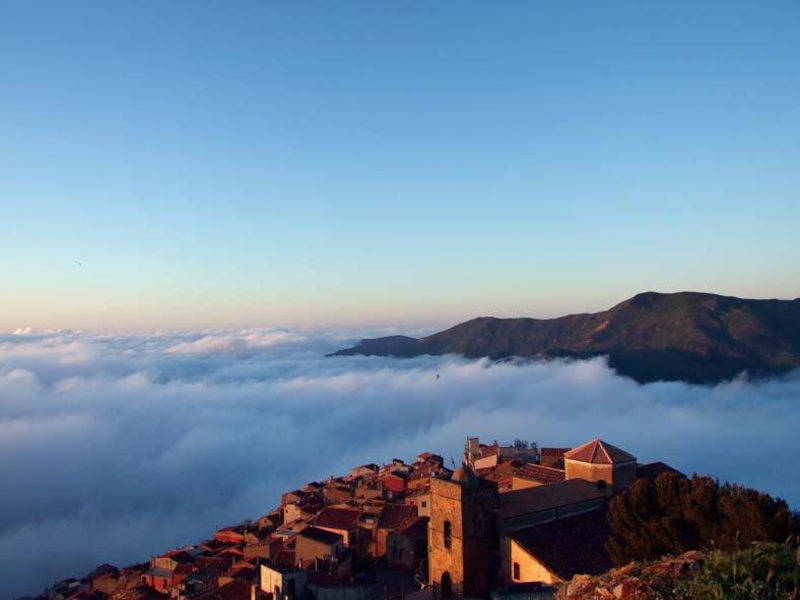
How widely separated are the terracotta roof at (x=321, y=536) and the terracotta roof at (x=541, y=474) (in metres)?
8.89

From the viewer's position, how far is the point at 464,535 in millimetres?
21656

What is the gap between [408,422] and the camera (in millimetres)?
135625

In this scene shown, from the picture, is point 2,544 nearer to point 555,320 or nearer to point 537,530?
point 537,530

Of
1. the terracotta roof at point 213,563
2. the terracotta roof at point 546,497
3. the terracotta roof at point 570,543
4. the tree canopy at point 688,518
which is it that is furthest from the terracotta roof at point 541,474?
the terracotta roof at point 213,563

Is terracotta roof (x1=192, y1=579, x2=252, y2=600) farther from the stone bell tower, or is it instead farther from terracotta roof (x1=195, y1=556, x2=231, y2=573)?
the stone bell tower

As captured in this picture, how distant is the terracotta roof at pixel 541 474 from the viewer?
92.2 feet

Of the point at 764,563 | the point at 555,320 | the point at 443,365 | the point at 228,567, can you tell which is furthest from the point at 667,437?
the point at 764,563

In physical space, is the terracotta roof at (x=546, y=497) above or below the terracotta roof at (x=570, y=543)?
above

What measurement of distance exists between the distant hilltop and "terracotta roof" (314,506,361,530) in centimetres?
10610

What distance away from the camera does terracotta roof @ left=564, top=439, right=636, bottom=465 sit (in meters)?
25.9

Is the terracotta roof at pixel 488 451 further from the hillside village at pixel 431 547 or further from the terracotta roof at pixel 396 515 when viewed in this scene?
the terracotta roof at pixel 396 515

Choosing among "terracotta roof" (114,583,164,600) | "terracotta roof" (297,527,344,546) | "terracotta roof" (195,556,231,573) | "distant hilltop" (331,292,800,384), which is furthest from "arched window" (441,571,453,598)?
"distant hilltop" (331,292,800,384)

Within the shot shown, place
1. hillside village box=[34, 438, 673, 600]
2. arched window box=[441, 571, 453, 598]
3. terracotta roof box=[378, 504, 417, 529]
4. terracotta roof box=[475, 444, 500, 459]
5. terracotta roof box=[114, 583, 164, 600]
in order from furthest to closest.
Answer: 1. terracotta roof box=[475, 444, 500, 459]
2. terracotta roof box=[378, 504, 417, 529]
3. terracotta roof box=[114, 583, 164, 600]
4. arched window box=[441, 571, 453, 598]
5. hillside village box=[34, 438, 673, 600]

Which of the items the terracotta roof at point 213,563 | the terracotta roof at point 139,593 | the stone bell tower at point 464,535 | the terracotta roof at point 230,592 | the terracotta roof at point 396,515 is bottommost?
the terracotta roof at point 139,593
